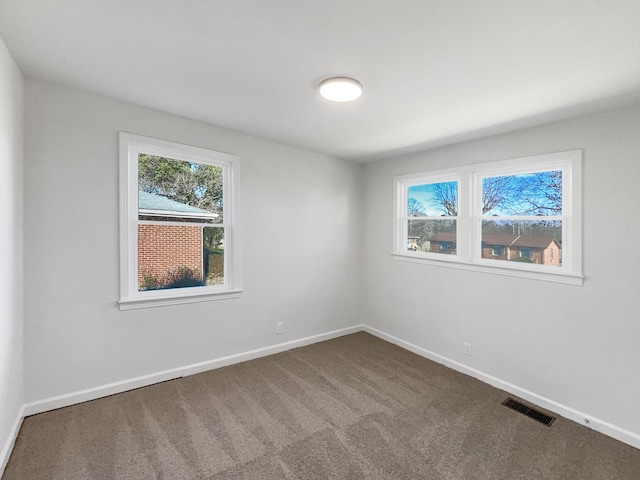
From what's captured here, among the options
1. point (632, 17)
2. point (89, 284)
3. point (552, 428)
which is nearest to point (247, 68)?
point (632, 17)

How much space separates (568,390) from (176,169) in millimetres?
4038

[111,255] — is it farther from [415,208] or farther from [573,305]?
[573,305]

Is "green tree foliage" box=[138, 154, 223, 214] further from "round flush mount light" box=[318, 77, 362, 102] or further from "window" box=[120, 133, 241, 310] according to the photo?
"round flush mount light" box=[318, 77, 362, 102]

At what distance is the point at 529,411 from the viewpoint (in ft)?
8.39

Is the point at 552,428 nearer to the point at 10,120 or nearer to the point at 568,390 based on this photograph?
the point at 568,390

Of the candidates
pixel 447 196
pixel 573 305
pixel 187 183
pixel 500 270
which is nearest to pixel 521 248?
pixel 500 270

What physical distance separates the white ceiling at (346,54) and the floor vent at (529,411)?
2.48 m

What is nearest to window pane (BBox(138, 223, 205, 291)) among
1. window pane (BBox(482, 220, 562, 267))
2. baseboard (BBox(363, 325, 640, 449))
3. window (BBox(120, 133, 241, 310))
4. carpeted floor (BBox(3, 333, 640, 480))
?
window (BBox(120, 133, 241, 310))

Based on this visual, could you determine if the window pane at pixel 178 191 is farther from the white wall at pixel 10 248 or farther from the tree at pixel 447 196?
the tree at pixel 447 196

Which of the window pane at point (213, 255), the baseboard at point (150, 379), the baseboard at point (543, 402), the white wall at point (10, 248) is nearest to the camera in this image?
the white wall at point (10, 248)

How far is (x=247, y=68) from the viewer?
1941 mm

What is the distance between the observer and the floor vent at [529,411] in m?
2.44

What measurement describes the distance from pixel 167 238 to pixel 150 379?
132 cm

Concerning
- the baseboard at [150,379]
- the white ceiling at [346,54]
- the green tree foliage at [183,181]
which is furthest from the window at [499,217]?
the green tree foliage at [183,181]
